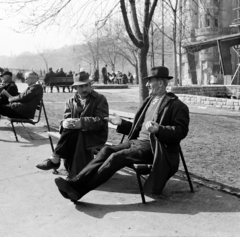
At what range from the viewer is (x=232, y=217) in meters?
3.69

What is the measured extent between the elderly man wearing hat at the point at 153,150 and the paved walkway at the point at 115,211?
0.80ft

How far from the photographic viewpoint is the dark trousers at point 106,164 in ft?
12.9

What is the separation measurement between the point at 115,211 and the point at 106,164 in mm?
474

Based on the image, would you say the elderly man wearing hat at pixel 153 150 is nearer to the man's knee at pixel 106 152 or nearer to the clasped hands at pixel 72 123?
the man's knee at pixel 106 152

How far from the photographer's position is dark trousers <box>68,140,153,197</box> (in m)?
3.95

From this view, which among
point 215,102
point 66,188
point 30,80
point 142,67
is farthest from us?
point 215,102

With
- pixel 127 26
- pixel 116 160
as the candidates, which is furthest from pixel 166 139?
pixel 127 26

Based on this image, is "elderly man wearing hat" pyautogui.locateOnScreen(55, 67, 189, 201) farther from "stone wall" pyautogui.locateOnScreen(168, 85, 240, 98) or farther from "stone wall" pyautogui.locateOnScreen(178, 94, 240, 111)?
"stone wall" pyautogui.locateOnScreen(168, 85, 240, 98)

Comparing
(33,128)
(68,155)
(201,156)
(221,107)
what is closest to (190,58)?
(221,107)

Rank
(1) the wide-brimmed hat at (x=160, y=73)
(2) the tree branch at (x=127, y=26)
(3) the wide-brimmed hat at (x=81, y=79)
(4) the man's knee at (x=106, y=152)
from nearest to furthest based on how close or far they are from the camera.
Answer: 1. (4) the man's knee at (x=106, y=152)
2. (1) the wide-brimmed hat at (x=160, y=73)
3. (3) the wide-brimmed hat at (x=81, y=79)
4. (2) the tree branch at (x=127, y=26)

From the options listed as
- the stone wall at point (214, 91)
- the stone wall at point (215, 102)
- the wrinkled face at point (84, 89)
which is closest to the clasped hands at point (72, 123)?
the wrinkled face at point (84, 89)

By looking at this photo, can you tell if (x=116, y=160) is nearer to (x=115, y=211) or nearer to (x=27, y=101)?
(x=115, y=211)

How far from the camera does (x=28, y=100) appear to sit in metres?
7.68

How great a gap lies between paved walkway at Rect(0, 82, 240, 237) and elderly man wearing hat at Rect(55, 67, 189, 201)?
0.80ft
